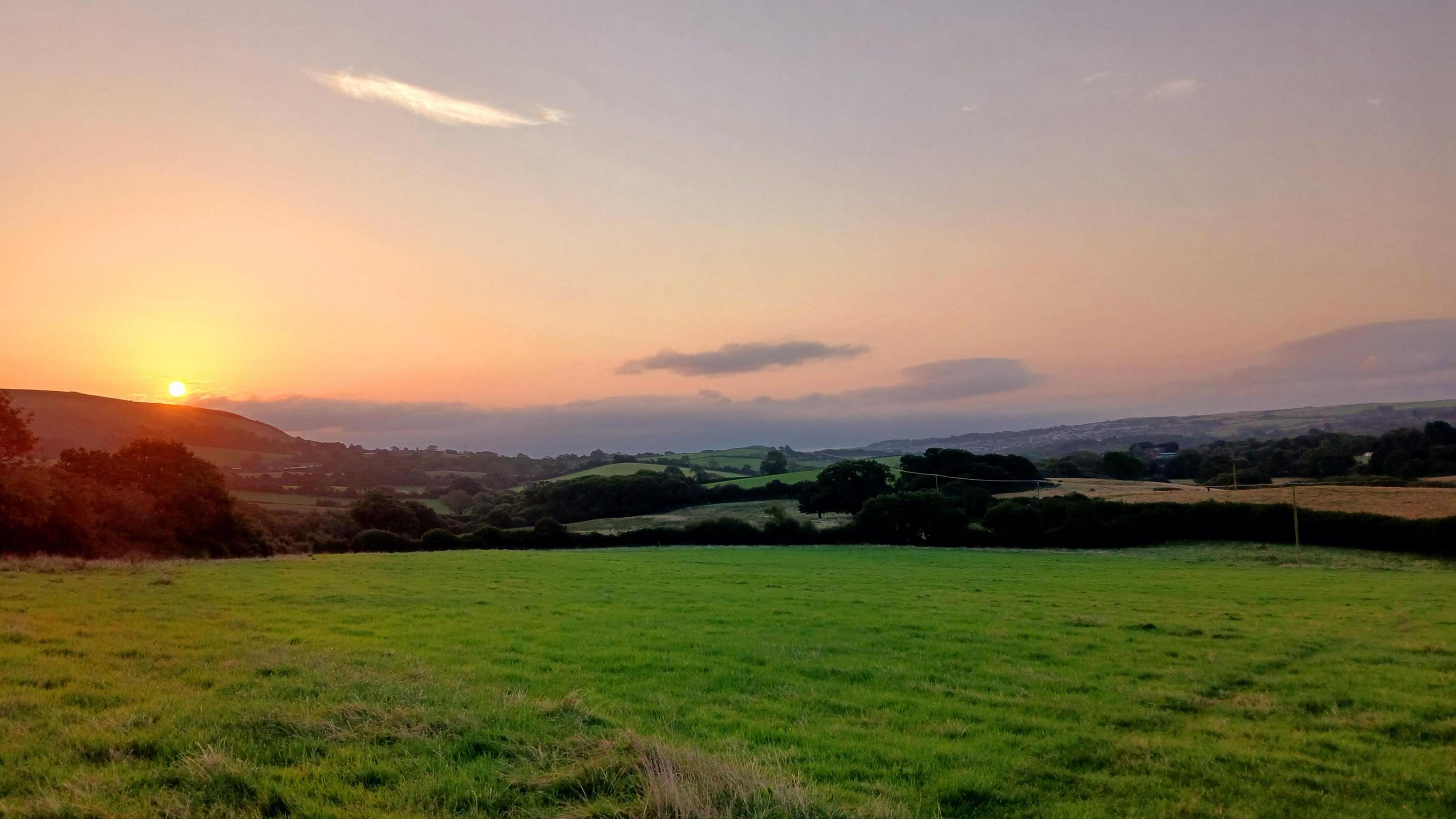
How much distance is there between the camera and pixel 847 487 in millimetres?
79688

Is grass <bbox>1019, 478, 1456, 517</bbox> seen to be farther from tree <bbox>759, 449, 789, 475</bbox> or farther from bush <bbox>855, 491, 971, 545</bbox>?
tree <bbox>759, 449, 789, 475</bbox>

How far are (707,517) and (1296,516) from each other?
46.8 metres

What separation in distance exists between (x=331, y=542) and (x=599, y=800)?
202 feet

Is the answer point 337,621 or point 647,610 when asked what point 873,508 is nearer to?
point 647,610

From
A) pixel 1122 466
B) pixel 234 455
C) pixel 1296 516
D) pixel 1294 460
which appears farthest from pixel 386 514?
pixel 1294 460

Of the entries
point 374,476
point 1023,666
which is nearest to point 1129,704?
point 1023,666

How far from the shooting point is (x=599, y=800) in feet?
15.6

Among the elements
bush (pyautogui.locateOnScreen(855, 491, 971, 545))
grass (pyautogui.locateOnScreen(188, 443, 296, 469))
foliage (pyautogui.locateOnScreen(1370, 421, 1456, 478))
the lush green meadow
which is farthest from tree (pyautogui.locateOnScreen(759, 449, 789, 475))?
the lush green meadow

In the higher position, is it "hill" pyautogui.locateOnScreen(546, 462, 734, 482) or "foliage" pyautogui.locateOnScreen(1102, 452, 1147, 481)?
"hill" pyautogui.locateOnScreen(546, 462, 734, 482)

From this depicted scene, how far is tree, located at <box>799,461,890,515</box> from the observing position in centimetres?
7962

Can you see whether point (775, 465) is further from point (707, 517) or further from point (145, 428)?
point (145, 428)

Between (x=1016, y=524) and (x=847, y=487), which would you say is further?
(x=847, y=487)

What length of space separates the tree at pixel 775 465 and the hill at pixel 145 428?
66880mm

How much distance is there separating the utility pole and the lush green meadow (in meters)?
28.3
